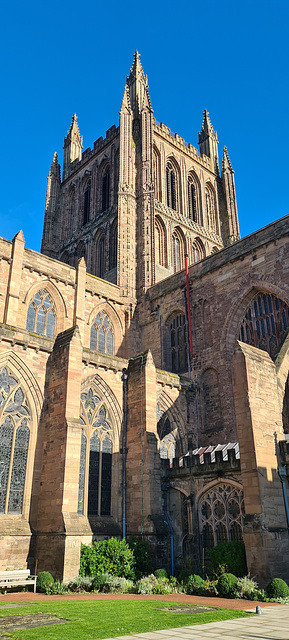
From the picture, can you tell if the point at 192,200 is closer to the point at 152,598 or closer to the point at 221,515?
the point at 221,515

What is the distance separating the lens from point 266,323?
86.7 ft

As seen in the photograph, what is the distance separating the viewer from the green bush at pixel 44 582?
15.6m

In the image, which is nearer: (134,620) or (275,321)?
(134,620)

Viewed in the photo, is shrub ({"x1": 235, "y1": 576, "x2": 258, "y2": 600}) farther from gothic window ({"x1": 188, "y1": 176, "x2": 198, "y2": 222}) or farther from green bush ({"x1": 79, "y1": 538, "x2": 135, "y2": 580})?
gothic window ({"x1": 188, "y1": 176, "x2": 198, "y2": 222})

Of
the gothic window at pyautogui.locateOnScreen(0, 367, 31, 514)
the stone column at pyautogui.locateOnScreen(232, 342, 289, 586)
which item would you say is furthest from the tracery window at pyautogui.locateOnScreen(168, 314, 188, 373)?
the gothic window at pyautogui.locateOnScreen(0, 367, 31, 514)

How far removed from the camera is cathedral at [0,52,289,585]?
1745 cm

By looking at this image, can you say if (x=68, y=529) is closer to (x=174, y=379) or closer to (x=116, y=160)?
(x=174, y=379)

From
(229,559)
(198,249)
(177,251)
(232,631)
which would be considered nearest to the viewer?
(232,631)

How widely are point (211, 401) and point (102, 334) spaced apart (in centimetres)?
899

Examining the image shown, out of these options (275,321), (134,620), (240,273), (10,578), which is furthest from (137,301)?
(134,620)

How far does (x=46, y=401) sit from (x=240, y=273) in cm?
1364

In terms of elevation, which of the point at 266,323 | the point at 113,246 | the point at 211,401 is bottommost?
→ the point at 211,401

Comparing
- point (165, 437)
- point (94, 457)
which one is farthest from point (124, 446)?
point (165, 437)

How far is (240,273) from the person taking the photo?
28.0 meters
